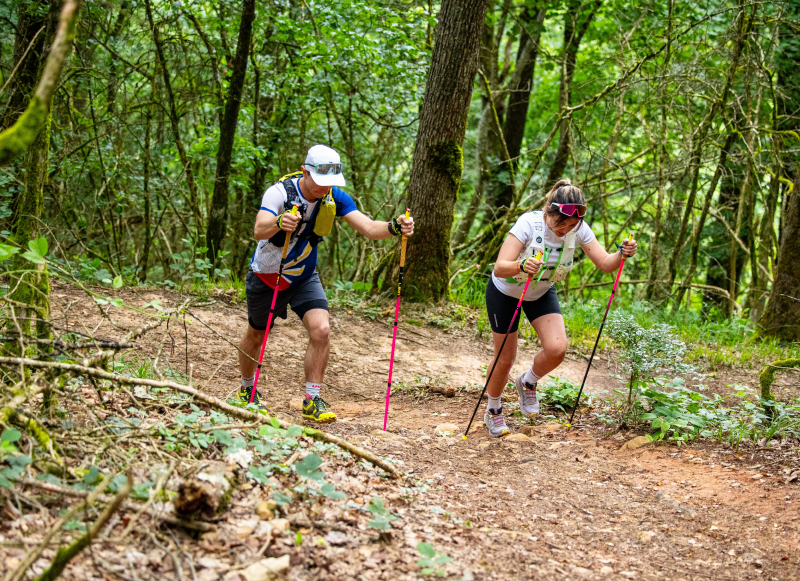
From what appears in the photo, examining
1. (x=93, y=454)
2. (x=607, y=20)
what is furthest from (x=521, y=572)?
(x=607, y=20)

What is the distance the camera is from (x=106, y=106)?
9531 millimetres

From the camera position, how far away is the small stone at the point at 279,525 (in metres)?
2.55

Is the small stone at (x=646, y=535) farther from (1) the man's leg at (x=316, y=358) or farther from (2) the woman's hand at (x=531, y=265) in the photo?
(1) the man's leg at (x=316, y=358)

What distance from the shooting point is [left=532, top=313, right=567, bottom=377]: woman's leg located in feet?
15.8

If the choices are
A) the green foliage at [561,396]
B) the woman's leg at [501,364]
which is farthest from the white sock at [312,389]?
the green foliage at [561,396]

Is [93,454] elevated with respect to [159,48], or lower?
lower

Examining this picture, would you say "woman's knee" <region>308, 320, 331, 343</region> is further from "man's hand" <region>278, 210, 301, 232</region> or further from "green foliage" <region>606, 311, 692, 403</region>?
"green foliage" <region>606, 311, 692, 403</region>

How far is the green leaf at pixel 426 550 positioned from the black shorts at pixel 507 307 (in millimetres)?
2460

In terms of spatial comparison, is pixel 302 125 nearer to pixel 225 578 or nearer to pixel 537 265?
pixel 537 265

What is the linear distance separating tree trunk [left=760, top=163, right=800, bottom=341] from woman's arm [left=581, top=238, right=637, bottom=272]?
4.79 m

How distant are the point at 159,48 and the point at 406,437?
814 cm

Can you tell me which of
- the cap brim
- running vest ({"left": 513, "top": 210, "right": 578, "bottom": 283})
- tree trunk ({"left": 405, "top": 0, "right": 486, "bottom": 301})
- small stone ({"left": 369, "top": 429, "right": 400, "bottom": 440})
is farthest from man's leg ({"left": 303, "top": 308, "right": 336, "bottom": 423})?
tree trunk ({"left": 405, "top": 0, "right": 486, "bottom": 301})

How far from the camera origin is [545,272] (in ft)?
15.4

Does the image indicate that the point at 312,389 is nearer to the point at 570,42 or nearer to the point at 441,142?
the point at 441,142
